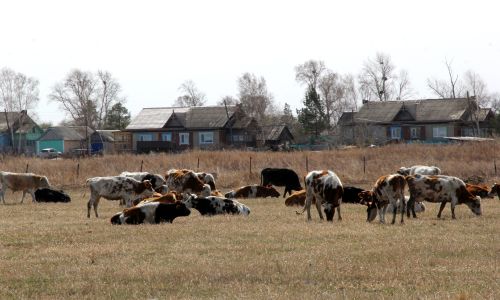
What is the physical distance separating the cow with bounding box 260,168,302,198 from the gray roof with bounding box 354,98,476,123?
58964 mm

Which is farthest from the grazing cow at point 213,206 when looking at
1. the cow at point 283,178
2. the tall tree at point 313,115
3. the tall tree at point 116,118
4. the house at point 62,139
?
the tall tree at point 116,118

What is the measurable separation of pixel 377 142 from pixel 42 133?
4854cm

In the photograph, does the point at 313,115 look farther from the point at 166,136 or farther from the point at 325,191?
the point at 325,191

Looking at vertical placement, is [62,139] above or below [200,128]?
below

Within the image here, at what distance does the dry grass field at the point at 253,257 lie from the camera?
12430mm

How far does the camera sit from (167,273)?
13750 millimetres

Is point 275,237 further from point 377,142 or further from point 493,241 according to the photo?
point 377,142

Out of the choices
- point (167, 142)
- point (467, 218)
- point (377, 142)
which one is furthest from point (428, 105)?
point (467, 218)

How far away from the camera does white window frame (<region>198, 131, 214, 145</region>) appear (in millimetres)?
100000

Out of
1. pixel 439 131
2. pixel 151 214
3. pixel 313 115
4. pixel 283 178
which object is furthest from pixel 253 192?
pixel 313 115

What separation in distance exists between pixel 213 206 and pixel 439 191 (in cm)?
632

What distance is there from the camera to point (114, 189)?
88.0 feet

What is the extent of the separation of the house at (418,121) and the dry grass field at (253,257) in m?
69.4

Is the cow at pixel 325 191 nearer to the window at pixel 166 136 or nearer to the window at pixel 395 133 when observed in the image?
the window at pixel 395 133
